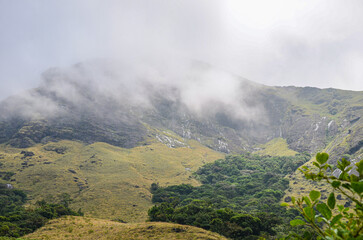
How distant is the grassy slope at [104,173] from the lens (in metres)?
47.9

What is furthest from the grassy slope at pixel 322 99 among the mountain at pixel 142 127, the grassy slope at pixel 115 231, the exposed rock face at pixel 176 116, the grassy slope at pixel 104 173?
the grassy slope at pixel 115 231

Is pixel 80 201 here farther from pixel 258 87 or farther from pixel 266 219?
pixel 258 87

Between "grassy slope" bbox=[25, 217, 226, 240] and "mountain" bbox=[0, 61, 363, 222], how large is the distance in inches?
613

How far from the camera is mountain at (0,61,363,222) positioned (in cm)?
6071

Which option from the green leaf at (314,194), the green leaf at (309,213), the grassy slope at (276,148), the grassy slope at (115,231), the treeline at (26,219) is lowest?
the grassy slope at (115,231)

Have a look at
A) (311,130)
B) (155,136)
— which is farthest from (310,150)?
(155,136)

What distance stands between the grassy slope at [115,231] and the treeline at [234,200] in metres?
2.71

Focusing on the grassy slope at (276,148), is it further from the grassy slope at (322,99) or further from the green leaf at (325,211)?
the green leaf at (325,211)

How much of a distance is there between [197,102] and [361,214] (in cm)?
15259

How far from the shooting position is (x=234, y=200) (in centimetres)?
5306

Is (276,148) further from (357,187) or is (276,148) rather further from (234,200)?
(357,187)

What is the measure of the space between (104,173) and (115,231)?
4563 cm

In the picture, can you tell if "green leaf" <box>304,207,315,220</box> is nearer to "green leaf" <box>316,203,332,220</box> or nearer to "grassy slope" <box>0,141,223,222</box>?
"green leaf" <box>316,203,332,220</box>

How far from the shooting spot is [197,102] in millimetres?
153250
